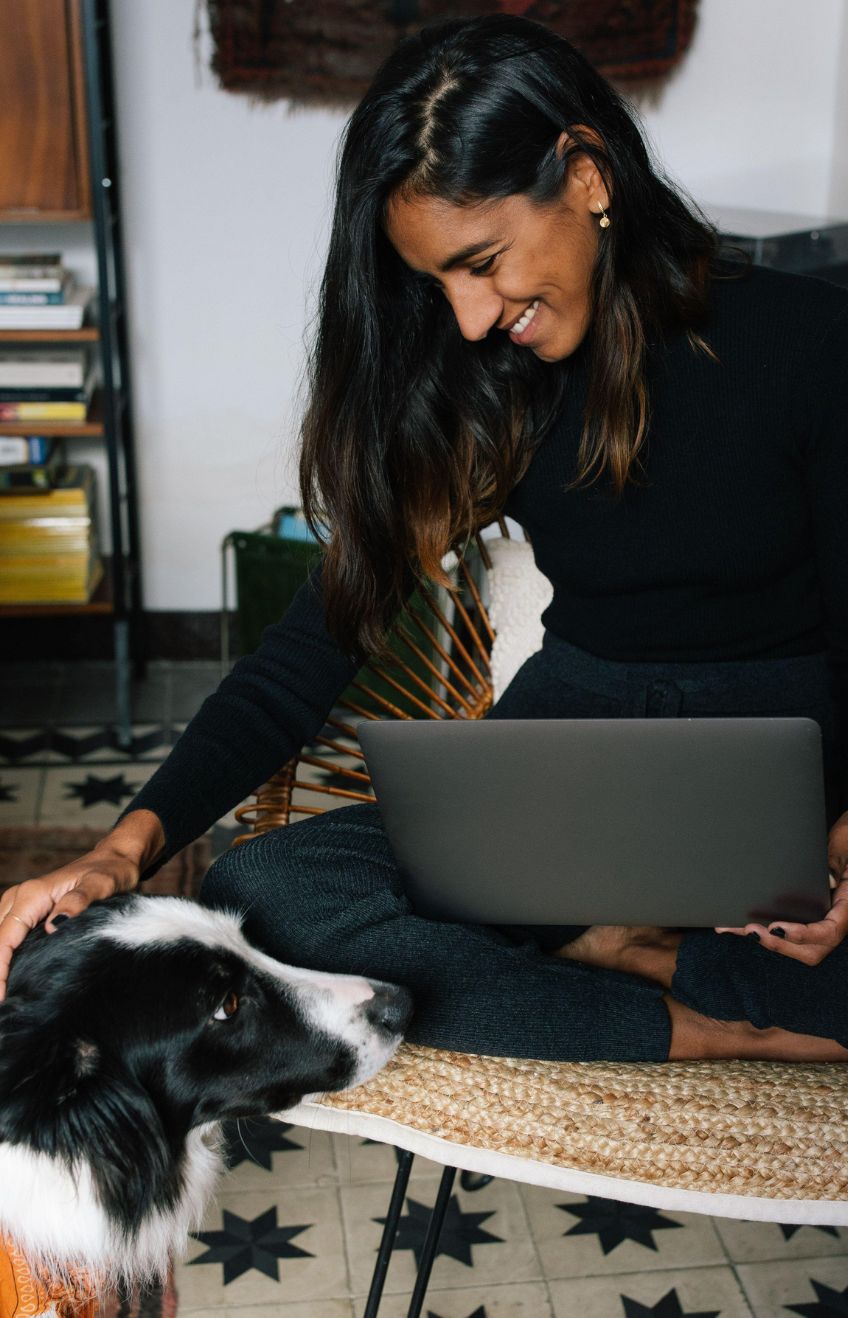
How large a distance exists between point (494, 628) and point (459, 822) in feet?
2.58

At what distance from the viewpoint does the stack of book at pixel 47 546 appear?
2873 millimetres

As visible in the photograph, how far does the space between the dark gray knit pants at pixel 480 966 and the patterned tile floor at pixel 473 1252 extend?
1.14 ft

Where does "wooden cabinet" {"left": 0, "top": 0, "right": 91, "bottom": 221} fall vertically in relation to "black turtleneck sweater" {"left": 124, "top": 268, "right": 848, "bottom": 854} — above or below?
above

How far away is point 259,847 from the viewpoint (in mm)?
1330

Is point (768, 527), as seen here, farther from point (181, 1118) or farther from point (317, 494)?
point (181, 1118)

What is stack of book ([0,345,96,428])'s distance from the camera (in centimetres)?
274

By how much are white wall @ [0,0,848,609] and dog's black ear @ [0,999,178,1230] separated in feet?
6.79

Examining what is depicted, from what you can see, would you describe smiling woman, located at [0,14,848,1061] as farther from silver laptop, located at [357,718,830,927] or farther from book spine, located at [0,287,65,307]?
book spine, located at [0,287,65,307]

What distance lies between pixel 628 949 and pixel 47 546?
1895mm

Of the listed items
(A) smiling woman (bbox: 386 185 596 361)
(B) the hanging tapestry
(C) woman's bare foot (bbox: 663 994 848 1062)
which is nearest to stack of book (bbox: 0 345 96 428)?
(B) the hanging tapestry

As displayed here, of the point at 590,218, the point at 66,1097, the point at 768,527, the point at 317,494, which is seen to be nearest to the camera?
the point at 66,1097

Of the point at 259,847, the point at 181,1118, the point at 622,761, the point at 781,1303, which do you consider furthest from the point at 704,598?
the point at 781,1303

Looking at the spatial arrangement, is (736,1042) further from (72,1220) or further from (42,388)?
(42,388)

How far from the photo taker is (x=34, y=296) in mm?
2689
